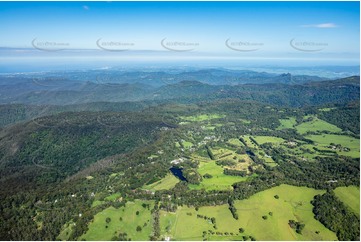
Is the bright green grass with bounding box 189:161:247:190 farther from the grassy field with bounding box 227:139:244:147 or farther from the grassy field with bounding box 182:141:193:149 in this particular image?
the grassy field with bounding box 227:139:244:147

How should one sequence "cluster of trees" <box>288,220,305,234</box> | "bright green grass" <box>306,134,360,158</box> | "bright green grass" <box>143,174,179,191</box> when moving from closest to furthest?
"cluster of trees" <box>288,220,305,234</box>
"bright green grass" <box>143,174,179,191</box>
"bright green grass" <box>306,134,360,158</box>

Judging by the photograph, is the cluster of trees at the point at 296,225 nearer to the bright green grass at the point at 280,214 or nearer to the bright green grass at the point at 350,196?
the bright green grass at the point at 280,214

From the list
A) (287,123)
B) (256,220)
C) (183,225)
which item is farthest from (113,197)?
(287,123)

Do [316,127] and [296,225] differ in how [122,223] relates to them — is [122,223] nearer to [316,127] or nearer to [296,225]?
[296,225]

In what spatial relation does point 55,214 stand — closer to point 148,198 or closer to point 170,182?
point 148,198

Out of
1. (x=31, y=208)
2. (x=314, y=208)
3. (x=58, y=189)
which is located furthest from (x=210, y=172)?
(x=31, y=208)

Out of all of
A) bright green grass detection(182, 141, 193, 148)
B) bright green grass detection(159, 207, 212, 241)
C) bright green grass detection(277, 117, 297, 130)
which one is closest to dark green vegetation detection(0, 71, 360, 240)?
bright green grass detection(159, 207, 212, 241)

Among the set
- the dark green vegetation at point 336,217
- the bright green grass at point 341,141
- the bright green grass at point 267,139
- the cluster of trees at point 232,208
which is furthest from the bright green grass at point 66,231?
the bright green grass at point 341,141
